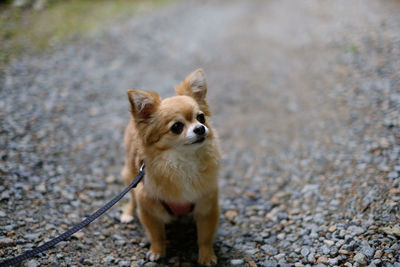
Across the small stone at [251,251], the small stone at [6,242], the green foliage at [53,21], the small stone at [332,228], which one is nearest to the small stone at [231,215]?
the small stone at [251,251]

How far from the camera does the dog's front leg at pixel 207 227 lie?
310cm

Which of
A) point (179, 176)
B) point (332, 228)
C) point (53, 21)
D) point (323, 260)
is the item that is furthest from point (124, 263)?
point (53, 21)

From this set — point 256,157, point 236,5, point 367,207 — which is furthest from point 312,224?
point 236,5

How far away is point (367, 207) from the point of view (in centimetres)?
327

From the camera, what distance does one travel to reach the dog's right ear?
2654 millimetres

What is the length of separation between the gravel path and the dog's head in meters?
1.30

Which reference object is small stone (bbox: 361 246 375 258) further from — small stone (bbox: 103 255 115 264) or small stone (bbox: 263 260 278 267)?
small stone (bbox: 103 255 115 264)

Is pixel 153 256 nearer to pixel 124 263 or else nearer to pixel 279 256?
pixel 124 263

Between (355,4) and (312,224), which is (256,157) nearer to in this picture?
(312,224)

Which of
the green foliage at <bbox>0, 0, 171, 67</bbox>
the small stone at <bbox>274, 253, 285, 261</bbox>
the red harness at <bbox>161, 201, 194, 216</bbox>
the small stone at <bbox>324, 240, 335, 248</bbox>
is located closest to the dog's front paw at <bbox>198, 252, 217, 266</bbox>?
the red harness at <bbox>161, 201, 194, 216</bbox>

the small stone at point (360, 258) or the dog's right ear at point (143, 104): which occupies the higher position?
the dog's right ear at point (143, 104)

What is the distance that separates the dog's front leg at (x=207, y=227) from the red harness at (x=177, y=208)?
0.08 meters

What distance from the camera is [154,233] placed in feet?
10.4

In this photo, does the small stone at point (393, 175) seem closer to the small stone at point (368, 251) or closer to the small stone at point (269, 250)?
the small stone at point (368, 251)
